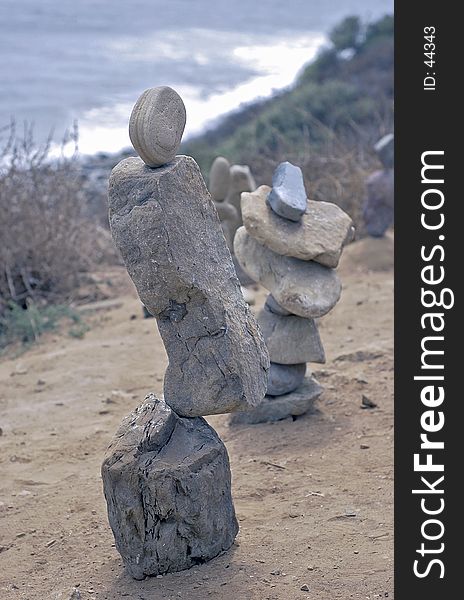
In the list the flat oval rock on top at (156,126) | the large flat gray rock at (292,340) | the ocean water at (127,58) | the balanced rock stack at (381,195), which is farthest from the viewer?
the ocean water at (127,58)

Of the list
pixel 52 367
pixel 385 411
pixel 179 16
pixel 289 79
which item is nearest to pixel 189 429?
pixel 385 411

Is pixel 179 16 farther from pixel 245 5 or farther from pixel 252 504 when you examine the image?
pixel 252 504

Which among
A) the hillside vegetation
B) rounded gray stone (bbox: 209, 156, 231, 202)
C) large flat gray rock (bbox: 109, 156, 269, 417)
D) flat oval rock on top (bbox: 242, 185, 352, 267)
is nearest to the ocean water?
the hillside vegetation

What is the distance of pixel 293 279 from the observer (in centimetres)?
541

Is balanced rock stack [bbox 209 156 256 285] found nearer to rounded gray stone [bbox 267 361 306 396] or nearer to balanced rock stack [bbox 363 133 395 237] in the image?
balanced rock stack [bbox 363 133 395 237]

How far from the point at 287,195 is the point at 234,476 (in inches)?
58.2

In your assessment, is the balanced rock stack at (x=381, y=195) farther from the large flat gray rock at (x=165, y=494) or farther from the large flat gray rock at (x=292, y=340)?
the large flat gray rock at (x=165, y=494)

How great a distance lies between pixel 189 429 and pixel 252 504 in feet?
2.37

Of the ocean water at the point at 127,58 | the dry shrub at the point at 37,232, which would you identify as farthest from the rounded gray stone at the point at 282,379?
the ocean water at the point at 127,58

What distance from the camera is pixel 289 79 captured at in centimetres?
2428

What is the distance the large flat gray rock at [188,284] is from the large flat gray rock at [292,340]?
1456mm

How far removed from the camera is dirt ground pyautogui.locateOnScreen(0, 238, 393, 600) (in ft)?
12.8

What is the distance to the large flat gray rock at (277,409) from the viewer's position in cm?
561

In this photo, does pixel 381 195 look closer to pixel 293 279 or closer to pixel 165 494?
pixel 293 279
